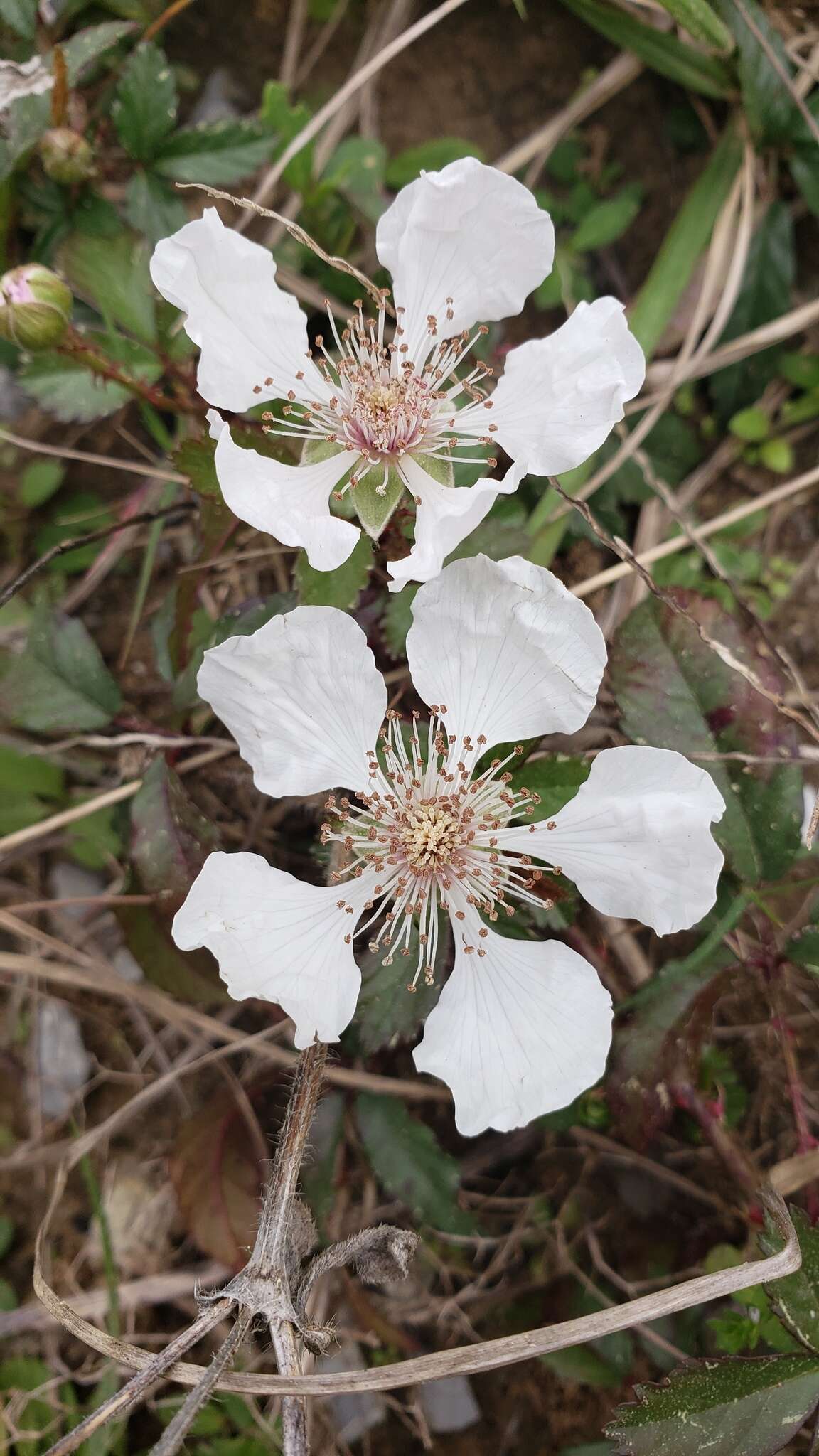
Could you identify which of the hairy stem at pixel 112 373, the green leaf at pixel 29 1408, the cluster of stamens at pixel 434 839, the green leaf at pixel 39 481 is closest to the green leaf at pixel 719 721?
the cluster of stamens at pixel 434 839

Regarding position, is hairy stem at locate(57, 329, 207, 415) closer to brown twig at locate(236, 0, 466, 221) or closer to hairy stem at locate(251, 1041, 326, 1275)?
brown twig at locate(236, 0, 466, 221)

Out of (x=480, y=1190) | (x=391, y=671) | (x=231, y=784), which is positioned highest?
(x=391, y=671)

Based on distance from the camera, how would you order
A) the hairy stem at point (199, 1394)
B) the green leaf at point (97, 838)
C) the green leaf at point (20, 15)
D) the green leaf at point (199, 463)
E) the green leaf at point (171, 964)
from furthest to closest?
1. the green leaf at point (97, 838)
2. the green leaf at point (20, 15)
3. the green leaf at point (171, 964)
4. the green leaf at point (199, 463)
5. the hairy stem at point (199, 1394)

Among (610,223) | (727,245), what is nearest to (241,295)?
(610,223)

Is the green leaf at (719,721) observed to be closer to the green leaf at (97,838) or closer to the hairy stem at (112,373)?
the hairy stem at (112,373)

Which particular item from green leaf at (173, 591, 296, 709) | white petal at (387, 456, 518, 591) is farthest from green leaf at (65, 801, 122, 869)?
white petal at (387, 456, 518, 591)

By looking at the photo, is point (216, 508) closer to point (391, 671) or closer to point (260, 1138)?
point (391, 671)

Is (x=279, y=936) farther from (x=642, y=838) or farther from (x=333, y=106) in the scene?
(x=333, y=106)
